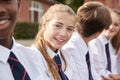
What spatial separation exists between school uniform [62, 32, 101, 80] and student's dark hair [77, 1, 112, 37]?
90mm

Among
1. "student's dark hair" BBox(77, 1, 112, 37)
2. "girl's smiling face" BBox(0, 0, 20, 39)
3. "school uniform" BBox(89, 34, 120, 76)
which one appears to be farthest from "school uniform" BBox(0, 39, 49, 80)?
"school uniform" BBox(89, 34, 120, 76)

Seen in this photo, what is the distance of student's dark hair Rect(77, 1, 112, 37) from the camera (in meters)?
3.31

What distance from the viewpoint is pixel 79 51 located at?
10.6 ft

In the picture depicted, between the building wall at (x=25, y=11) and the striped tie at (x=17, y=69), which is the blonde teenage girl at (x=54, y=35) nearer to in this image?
the striped tie at (x=17, y=69)

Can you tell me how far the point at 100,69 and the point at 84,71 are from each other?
55 cm

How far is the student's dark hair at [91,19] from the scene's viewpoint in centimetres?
331

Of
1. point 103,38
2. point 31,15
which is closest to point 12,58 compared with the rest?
point 103,38

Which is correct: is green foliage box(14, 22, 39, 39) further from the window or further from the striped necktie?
the striped necktie

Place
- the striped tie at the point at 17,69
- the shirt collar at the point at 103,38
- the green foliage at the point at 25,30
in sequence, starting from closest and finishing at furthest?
1. the striped tie at the point at 17,69
2. the shirt collar at the point at 103,38
3. the green foliage at the point at 25,30

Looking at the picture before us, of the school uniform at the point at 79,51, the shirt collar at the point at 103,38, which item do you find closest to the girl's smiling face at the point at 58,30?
the school uniform at the point at 79,51

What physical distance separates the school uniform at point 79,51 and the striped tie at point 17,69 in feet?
3.85

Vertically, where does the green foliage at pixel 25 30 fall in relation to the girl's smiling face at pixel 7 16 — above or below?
below

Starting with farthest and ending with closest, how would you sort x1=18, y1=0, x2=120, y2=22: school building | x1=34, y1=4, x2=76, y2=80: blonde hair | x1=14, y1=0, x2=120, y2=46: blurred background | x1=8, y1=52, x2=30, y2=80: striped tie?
x1=18, y1=0, x2=120, y2=22: school building → x1=14, y1=0, x2=120, y2=46: blurred background → x1=34, y1=4, x2=76, y2=80: blonde hair → x1=8, y1=52, x2=30, y2=80: striped tie

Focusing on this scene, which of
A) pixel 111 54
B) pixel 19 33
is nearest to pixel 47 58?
pixel 111 54
